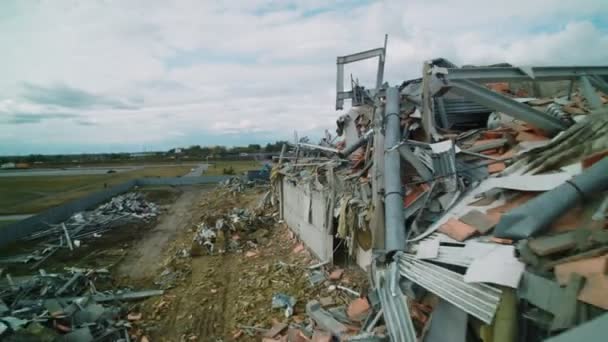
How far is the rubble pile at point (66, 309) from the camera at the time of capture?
19.1 ft

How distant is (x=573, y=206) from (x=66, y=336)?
795 centimetres

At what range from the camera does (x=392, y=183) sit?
17.7ft

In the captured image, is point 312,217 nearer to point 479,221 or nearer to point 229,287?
point 229,287

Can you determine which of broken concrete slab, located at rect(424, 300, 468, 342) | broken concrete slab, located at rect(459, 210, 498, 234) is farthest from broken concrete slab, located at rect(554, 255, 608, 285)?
broken concrete slab, located at rect(459, 210, 498, 234)

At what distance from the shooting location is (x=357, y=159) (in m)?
9.50

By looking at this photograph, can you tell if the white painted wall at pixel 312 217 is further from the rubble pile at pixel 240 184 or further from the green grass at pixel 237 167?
the green grass at pixel 237 167

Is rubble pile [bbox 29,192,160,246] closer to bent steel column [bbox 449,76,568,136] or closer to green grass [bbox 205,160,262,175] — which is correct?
bent steel column [bbox 449,76,568,136]

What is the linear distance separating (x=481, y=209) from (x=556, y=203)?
1305 mm

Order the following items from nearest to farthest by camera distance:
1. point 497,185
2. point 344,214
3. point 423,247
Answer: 1. point 423,247
2. point 497,185
3. point 344,214

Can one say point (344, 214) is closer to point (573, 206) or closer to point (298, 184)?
point (298, 184)

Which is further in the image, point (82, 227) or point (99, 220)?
point (99, 220)

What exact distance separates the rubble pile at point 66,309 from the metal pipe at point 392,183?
18.2ft

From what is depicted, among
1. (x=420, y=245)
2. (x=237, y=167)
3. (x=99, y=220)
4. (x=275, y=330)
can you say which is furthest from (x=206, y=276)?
(x=237, y=167)

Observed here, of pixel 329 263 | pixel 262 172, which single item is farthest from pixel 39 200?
A: pixel 329 263
